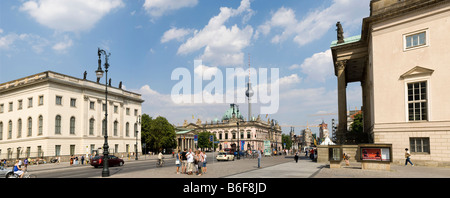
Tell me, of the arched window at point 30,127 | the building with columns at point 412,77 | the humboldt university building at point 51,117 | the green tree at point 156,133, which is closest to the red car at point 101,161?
the humboldt university building at point 51,117

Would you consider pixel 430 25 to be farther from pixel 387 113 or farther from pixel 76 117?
pixel 76 117

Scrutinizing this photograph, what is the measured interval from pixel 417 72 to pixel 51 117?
4999 cm

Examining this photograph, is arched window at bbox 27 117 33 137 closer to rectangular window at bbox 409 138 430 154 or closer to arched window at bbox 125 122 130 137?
arched window at bbox 125 122 130 137

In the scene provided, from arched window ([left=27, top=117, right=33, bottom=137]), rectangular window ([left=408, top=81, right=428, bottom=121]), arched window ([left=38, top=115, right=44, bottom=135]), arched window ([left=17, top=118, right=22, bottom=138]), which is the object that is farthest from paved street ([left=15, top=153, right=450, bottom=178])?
arched window ([left=17, top=118, right=22, bottom=138])

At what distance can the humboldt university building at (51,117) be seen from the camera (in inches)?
1905

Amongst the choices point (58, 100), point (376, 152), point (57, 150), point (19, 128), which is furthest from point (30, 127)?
point (376, 152)

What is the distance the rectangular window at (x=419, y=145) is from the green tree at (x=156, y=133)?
61537 mm

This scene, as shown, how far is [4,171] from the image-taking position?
20.9m

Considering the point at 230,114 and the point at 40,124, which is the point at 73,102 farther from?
the point at 230,114

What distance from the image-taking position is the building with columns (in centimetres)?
2469

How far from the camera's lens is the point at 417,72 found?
85.3 feet
